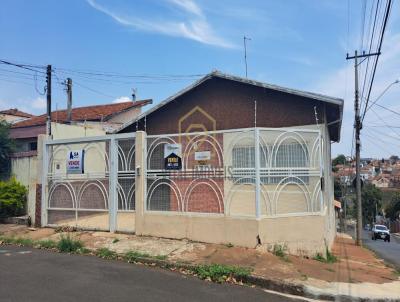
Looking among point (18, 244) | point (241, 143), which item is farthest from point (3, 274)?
point (241, 143)

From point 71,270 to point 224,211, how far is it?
3.63 m

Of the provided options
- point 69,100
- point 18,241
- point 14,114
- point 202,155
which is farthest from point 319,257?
point 14,114

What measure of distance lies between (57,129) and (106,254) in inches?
390

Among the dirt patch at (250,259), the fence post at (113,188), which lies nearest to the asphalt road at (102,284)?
the dirt patch at (250,259)

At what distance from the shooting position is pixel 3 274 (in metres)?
7.62

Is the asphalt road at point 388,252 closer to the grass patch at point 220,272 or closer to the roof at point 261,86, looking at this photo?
the roof at point 261,86

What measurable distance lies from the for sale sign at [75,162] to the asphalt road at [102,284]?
12.6 ft

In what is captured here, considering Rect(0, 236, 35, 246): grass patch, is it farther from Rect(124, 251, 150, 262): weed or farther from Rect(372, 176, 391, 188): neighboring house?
Rect(372, 176, 391, 188): neighboring house

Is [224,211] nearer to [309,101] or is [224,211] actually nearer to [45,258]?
[45,258]

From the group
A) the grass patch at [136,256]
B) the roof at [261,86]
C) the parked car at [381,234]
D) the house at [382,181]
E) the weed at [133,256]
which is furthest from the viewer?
the house at [382,181]

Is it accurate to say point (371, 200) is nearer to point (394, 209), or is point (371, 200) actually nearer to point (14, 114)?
point (394, 209)

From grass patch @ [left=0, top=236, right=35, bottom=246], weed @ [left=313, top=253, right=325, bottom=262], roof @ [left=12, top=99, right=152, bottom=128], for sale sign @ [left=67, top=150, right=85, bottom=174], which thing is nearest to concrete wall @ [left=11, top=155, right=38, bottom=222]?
for sale sign @ [left=67, top=150, right=85, bottom=174]

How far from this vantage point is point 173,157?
1070 cm

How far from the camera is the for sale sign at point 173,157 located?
10.6m
